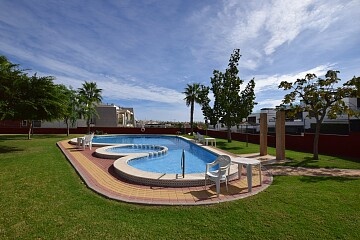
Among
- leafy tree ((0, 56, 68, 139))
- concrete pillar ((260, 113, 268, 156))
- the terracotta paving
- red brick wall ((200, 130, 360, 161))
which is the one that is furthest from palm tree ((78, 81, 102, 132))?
concrete pillar ((260, 113, 268, 156))

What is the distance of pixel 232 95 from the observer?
2183 centimetres

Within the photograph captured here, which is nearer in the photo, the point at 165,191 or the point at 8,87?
the point at 165,191

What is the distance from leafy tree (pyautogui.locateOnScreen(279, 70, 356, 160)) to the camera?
1174 cm

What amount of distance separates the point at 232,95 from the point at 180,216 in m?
18.2

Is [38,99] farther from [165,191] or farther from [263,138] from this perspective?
[263,138]

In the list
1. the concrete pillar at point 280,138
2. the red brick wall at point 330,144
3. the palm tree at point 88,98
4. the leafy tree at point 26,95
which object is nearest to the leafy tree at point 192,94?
the palm tree at point 88,98

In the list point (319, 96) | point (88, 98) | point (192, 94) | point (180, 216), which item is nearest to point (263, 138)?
point (319, 96)

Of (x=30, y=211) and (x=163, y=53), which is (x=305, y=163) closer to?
(x=30, y=211)

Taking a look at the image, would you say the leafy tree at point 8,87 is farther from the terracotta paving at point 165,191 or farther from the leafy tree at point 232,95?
the leafy tree at point 232,95

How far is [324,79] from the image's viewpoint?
39.9ft

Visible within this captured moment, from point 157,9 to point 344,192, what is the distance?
1105cm

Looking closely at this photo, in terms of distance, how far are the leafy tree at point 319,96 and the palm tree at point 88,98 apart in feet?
86.9

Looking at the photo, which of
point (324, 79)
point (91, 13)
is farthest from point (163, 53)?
point (324, 79)

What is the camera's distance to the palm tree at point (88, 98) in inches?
1225
